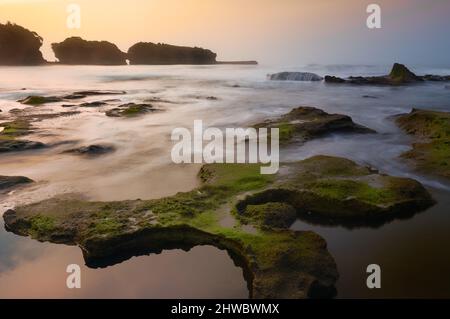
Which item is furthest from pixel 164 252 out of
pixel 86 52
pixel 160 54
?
pixel 160 54

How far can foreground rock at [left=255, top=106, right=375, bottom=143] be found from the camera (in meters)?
19.3

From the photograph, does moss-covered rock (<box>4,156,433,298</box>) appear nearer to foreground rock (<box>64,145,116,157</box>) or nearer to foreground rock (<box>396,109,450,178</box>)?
foreground rock (<box>396,109,450,178</box>)

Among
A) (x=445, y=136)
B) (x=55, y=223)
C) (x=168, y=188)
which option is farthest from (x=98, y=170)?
(x=445, y=136)

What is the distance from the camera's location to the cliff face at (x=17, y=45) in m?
116

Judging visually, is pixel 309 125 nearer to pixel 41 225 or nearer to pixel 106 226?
pixel 106 226

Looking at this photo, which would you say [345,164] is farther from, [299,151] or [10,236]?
[10,236]

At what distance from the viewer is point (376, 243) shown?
9578mm

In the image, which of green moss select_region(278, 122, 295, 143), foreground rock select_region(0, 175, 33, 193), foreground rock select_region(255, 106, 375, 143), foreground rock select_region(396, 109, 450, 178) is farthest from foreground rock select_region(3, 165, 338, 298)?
foreground rock select_region(255, 106, 375, 143)

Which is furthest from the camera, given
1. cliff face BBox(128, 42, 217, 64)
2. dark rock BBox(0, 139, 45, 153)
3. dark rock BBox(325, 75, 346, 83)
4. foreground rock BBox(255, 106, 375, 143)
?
cliff face BBox(128, 42, 217, 64)

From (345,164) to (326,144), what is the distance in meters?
4.98

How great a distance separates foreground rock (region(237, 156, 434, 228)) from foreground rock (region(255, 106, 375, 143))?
6.44m

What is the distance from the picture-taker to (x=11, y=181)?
12711mm

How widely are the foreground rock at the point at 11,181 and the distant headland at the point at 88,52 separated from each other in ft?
393

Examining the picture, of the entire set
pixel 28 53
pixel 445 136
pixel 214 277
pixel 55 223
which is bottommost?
pixel 214 277
